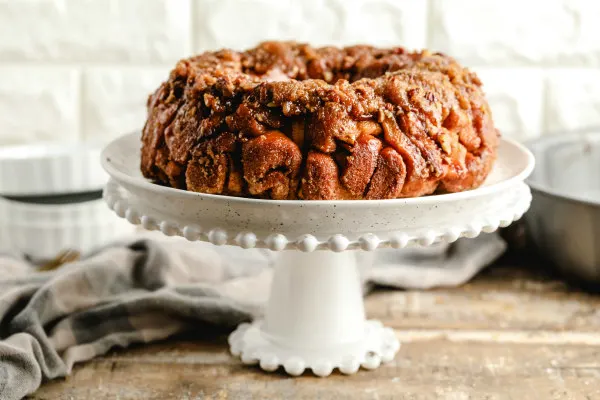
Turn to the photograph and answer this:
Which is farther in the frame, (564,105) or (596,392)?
(564,105)

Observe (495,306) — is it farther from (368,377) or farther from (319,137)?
(319,137)

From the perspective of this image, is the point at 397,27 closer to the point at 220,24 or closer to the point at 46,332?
the point at 220,24


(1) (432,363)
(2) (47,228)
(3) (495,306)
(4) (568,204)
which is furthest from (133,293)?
(4) (568,204)

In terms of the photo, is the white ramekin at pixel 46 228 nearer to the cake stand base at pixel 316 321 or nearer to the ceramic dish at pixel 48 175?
the ceramic dish at pixel 48 175

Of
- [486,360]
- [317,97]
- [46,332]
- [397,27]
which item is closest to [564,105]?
[397,27]

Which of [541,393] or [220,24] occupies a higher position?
[220,24]

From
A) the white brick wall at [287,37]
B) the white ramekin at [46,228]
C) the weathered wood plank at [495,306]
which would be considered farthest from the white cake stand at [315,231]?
the white brick wall at [287,37]

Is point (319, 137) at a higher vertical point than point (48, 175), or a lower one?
higher
